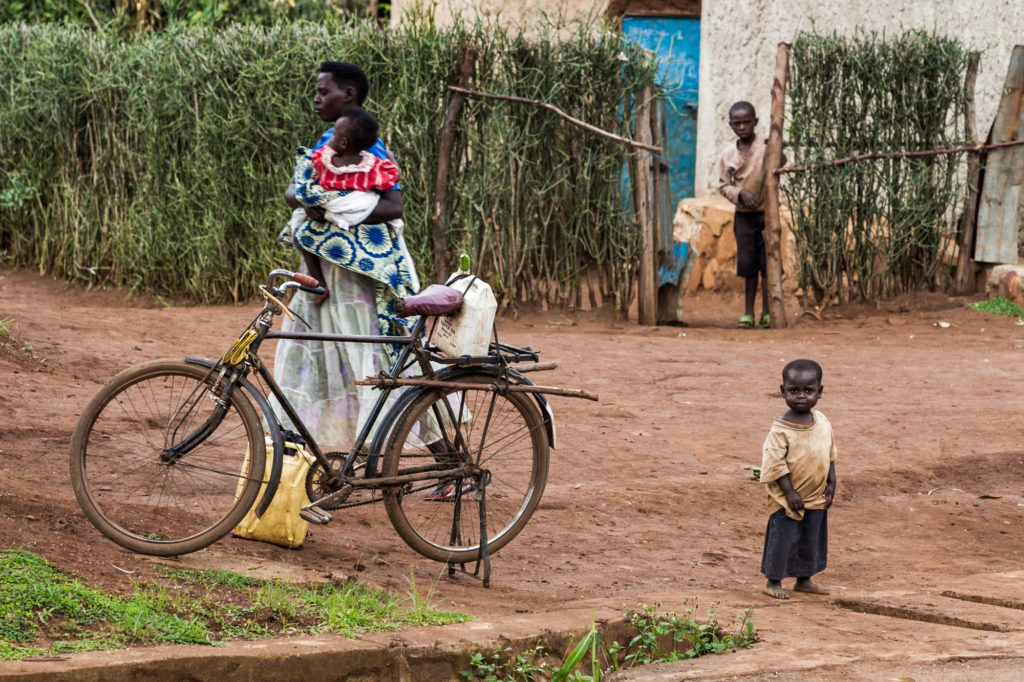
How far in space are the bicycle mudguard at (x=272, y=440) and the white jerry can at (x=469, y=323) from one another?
2.11 feet

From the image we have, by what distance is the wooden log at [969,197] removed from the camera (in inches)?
421

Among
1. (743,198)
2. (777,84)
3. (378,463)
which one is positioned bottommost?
(378,463)

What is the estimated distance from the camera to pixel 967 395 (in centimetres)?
770

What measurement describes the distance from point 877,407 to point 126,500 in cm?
451

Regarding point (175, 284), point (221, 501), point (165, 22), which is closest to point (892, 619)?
point (221, 501)

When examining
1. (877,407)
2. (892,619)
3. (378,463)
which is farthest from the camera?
(877,407)

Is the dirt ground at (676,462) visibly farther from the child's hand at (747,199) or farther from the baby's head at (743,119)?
the baby's head at (743,119)

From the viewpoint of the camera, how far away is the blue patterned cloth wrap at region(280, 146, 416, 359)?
4824 millimetres

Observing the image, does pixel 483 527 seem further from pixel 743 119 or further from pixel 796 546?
pixel 743 119

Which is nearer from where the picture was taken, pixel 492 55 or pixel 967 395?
pixel 967 395

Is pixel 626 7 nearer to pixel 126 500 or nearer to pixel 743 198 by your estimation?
pixel 743 198

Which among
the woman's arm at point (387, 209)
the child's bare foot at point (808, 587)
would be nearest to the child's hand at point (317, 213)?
the woman's arm at point (387, 209)

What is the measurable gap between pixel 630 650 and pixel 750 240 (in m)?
7.06

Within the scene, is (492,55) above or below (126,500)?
above
